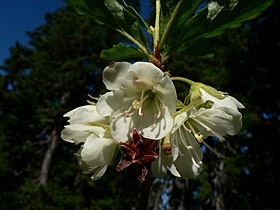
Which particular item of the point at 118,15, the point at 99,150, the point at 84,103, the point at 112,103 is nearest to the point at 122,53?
the point at 118,15

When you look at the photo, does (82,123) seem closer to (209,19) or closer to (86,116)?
(86,116)

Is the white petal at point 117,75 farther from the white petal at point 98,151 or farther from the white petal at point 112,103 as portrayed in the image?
the white petal at point 98,151

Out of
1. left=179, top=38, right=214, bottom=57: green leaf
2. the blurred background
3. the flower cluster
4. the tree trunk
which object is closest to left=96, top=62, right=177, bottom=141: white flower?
the flower cluster

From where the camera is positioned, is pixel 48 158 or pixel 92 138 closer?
pixel 92 138

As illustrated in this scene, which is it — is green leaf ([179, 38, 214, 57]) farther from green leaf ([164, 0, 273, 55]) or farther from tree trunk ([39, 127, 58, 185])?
tree trunk ([39, 127, 58, 185])

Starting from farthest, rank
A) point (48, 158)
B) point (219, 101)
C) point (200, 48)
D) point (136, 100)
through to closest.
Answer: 1. point (48, 158)
2. point (200, 48)
3. point (136, 100)
4. point (219, 101)

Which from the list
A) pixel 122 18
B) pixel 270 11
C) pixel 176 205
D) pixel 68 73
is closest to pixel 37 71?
pixel 68 73

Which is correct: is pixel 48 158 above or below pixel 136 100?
below

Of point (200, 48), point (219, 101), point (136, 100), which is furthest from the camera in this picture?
point (200, 48)
